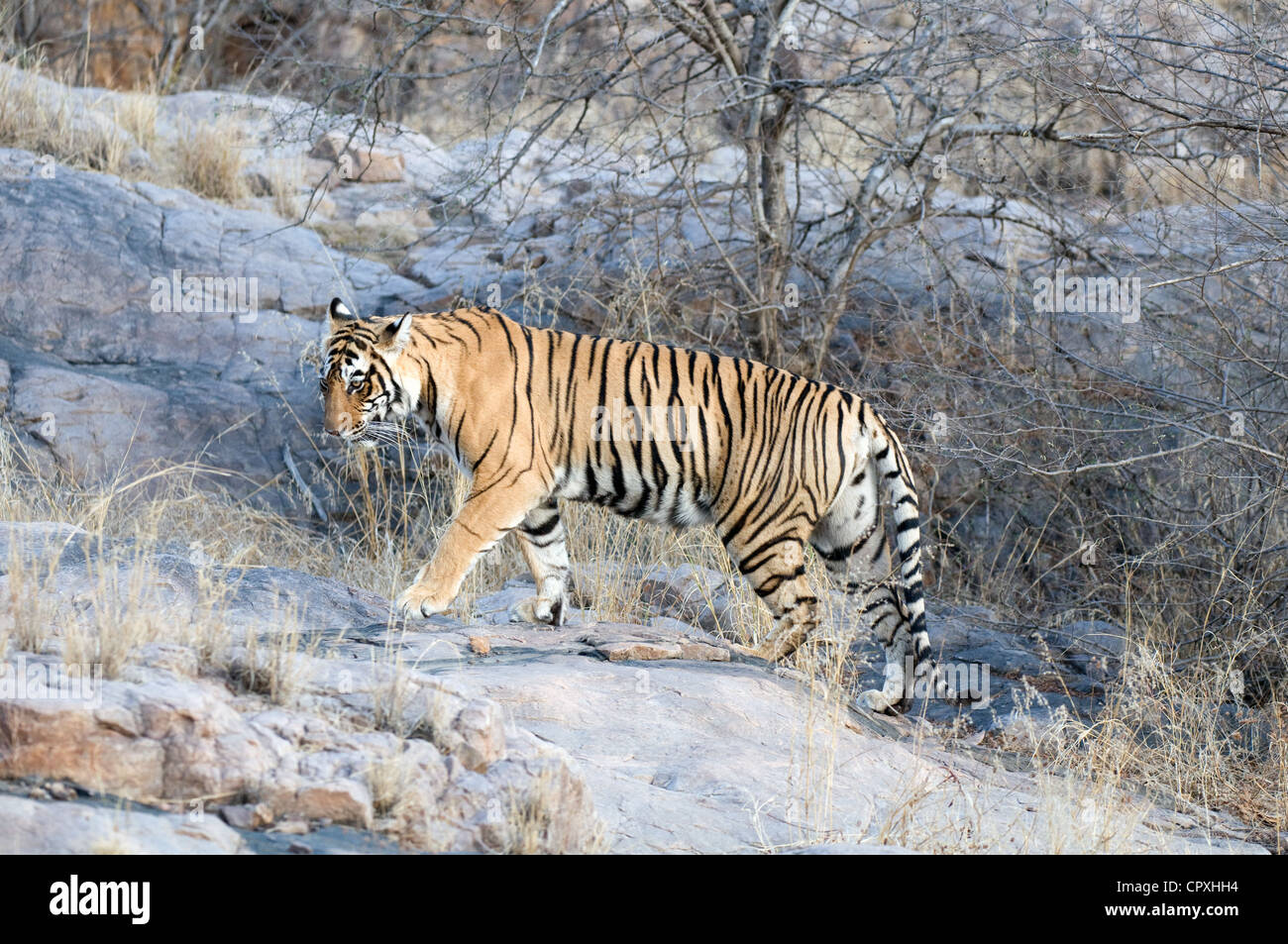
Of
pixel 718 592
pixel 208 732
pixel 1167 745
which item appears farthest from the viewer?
pixel 718 592

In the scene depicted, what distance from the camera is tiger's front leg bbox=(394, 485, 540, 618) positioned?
20.1 ft

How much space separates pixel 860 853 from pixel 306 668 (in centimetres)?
179

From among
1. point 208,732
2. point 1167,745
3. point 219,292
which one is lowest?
point 1167,745

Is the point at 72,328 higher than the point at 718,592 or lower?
higher

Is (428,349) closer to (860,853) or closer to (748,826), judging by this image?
(748,826)

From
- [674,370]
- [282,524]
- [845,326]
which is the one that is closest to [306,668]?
[674,370]

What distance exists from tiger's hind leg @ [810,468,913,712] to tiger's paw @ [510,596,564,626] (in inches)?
54.7

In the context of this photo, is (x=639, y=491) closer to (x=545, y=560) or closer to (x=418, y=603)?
(x=545, y=560)
